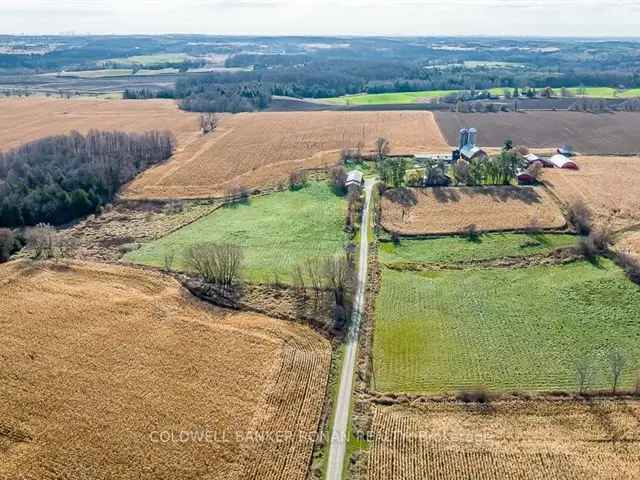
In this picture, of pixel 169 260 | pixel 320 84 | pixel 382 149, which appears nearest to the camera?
pixel 169 260

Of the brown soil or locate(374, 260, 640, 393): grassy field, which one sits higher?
the brown soil

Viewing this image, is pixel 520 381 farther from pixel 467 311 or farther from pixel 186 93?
pixel 186 93

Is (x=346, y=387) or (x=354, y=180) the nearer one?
(x=346, y=387)

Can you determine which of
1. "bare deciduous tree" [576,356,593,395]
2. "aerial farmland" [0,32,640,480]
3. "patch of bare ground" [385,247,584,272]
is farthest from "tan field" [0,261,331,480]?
"bare deciduous tree" [576,356,593,395]

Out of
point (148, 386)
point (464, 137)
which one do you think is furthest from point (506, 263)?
point (464, 137)

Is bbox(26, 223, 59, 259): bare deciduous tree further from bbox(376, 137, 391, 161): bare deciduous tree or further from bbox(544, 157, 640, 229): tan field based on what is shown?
bbox(544, 157, 640, 229): tan field

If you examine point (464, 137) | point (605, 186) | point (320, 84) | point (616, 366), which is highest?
point (320, 84)

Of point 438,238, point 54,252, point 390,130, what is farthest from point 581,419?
point 390,130

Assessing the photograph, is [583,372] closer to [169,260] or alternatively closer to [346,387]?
[346,387]
